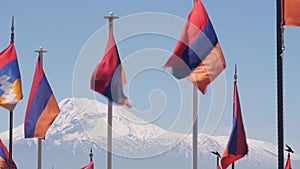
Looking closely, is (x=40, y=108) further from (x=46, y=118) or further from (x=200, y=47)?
(x=200, y=47)

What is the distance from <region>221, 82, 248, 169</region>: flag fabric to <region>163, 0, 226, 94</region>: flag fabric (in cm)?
826

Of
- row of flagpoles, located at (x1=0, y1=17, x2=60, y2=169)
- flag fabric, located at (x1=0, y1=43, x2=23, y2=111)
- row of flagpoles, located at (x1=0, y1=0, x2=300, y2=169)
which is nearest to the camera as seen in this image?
row of flagpoles, located at (x1=0, y1=0, x2=300, y2=169)

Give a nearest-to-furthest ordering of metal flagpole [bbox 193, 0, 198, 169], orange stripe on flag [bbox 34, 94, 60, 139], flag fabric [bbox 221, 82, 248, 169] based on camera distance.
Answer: metal flagpole [bbox 193, 0, 198, 169] < flag fabric [bbox 221, 82, 248, 169] < orange stripe on flag [bbox 34, 94, 60, 139]

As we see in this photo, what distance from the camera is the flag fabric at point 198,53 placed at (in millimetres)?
25047

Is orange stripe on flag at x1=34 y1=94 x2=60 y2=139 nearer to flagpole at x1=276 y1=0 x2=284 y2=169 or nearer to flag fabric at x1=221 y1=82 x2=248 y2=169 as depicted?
flag fabric at x1=221 y1=82 x2=248 y2=169

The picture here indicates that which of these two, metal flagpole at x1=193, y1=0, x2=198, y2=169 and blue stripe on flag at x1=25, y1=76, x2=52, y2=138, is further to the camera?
blue stripe on flag at x1=25, y1=76, x2=52, y2=138

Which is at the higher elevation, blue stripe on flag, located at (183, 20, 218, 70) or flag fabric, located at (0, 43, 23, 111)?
blue stripe on flag, located at (183, 20, 218, 70)

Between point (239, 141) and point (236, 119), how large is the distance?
0.94 metres

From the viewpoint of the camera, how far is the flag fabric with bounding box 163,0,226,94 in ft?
82.2

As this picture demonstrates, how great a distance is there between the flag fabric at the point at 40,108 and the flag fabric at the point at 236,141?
7.11 meters

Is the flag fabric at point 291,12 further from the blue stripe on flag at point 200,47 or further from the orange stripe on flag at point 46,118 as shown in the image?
the orange stripe on flag at point 46,118

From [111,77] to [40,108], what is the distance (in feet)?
20.2

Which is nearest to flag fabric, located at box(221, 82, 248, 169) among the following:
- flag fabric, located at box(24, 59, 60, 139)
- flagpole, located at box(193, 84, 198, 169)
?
flag fabric, located at box(24, 59, 60, 139)

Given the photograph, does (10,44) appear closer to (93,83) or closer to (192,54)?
(93,83)
